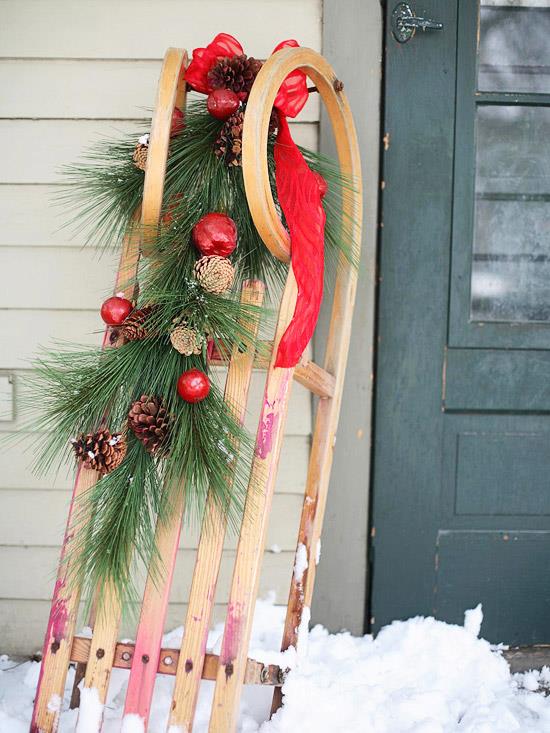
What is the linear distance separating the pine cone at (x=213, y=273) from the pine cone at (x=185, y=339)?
7cm

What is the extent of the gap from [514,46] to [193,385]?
115 cm

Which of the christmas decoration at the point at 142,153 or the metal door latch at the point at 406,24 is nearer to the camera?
the christmas decoration at the point at 142,153

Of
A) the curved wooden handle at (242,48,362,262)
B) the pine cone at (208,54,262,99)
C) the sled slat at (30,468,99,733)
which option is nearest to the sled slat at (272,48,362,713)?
the curved wooden handle at (242,48,362,262)

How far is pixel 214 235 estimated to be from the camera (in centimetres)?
102

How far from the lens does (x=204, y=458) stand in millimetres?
1006

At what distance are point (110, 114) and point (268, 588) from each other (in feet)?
3.82

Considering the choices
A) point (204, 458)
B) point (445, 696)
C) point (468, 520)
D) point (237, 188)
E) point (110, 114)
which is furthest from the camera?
point (468, 520)

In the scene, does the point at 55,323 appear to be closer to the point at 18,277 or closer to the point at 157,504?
the point at 18,277

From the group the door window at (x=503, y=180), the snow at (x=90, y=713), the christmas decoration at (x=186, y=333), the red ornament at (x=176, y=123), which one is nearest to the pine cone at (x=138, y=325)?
the christmas decoration at (x=186, y=333)

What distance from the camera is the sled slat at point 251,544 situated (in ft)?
3.35

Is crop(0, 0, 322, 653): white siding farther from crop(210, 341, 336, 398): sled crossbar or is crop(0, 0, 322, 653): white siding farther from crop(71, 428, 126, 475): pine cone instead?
crop(71, 428, 126, 475): pine cone

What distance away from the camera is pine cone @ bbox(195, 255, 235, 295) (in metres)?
1.01

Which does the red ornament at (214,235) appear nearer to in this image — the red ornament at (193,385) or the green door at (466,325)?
the red ornament at (193,385)

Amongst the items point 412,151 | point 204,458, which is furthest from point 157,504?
point 412,151
